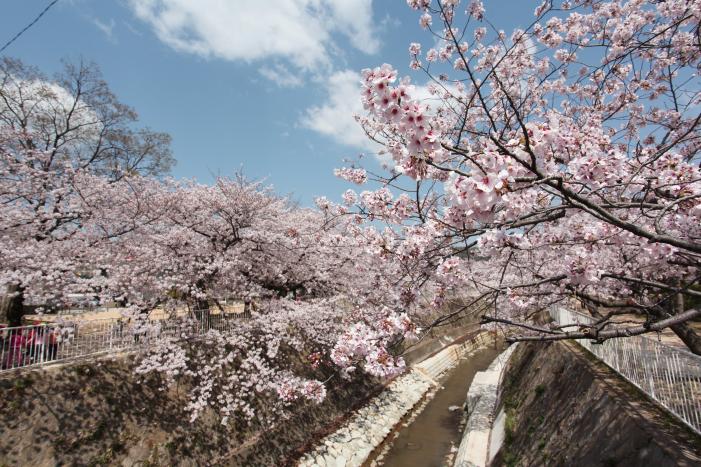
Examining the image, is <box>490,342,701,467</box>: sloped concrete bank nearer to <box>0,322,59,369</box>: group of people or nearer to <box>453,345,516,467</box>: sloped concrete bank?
<box>453,345,516,467</box>: sloped concrete bank

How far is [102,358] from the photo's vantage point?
10.0 meters

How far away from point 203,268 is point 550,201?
11815mm

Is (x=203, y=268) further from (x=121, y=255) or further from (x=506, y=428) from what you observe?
(x=506, y=428)

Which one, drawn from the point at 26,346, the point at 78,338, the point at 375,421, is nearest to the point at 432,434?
the point at 375,421

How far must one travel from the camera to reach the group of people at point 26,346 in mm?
8906

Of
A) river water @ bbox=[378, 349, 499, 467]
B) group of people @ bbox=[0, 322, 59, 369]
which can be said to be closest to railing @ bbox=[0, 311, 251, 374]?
group of people @ bbox=[0, 322, 59, 369]

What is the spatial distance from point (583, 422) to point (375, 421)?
33.1ft

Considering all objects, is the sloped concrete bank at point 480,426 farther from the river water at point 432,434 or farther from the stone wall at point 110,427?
the stone wall at point 110,427

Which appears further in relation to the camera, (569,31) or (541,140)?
(569,31)

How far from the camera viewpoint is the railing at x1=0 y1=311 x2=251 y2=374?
902cm

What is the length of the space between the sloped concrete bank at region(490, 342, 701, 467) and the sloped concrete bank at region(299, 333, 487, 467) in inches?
195

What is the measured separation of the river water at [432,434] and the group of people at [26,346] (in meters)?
11.2

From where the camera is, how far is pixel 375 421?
15.7m

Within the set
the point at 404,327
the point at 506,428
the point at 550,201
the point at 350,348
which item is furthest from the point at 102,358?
the point at 506,428
